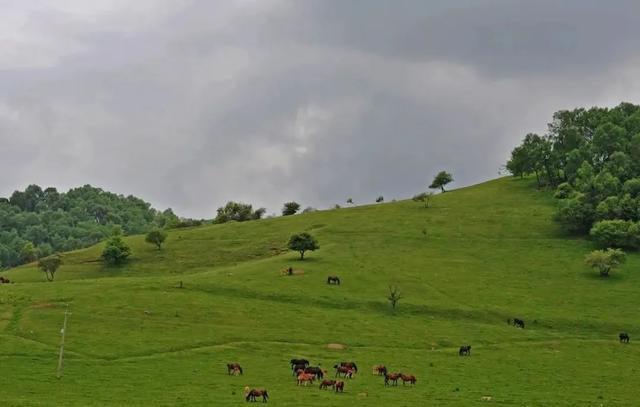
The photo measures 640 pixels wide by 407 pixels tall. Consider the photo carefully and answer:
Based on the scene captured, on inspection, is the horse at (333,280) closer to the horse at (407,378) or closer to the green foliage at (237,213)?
the horse at (407,378)

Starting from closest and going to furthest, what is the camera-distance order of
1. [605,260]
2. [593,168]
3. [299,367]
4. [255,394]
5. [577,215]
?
[255,394]
[299,367]
[605,260]
[577,215]
[593,168]

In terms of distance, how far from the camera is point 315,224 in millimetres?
137125

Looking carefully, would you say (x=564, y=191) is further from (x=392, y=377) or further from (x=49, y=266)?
(x=392, y=377)

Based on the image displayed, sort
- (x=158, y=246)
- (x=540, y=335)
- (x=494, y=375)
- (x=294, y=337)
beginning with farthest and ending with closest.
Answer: (x=158, y=246) < (x=540, y=335) < (x=294, y=337) < (x=494, y=375)

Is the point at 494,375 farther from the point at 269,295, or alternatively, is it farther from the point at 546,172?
the point at 546,172

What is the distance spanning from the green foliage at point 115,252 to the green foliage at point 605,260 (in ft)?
229

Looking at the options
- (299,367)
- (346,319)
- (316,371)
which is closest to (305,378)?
(316,371)

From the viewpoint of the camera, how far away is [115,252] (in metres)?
114

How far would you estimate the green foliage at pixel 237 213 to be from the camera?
16638 cm

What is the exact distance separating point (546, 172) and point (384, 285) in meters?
78.1

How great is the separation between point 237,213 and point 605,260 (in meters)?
91.6

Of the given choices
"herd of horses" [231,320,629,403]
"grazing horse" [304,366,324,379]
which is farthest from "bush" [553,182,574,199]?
"grazing horse" [304,366,324,379]

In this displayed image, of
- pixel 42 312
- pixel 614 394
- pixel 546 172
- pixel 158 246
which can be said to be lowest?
pixel 614 394

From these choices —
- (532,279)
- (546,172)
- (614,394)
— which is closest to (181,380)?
(614,394)
